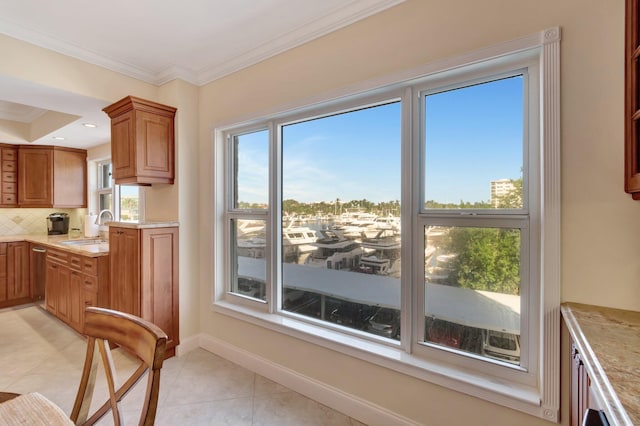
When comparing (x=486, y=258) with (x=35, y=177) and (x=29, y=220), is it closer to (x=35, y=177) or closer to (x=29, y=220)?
(x=35, y=177)

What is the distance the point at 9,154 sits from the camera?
442 cm

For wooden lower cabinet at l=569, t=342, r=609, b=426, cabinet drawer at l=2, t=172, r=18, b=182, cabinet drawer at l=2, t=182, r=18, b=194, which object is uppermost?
cabinet drawer at l=2, t=172, r=18, b=182

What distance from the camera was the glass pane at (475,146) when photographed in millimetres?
1568

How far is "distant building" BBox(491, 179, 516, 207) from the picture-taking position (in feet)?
5.15

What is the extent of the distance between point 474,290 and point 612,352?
77 cm

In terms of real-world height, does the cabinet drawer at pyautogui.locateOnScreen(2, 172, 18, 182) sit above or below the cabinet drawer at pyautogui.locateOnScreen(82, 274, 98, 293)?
above

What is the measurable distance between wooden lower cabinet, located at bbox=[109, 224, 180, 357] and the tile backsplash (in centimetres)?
319

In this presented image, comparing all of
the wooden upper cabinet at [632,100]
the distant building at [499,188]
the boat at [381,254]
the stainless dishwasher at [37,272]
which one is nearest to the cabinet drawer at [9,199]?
the stainless dishwasher at [37,272]

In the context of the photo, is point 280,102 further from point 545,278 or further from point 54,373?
point 54,373

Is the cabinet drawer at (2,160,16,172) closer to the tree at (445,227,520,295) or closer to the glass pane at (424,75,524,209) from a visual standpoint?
the glass pane at (424,75,524,209)

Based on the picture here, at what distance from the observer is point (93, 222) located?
14.7 ft

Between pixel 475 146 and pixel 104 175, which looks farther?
pixel 104 175

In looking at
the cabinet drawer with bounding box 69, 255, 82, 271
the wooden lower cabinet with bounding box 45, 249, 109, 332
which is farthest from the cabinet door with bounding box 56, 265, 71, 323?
the cabinet drawer with bounding box 69, 255, 82, 271

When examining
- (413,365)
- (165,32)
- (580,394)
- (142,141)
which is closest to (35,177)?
(142,141)
